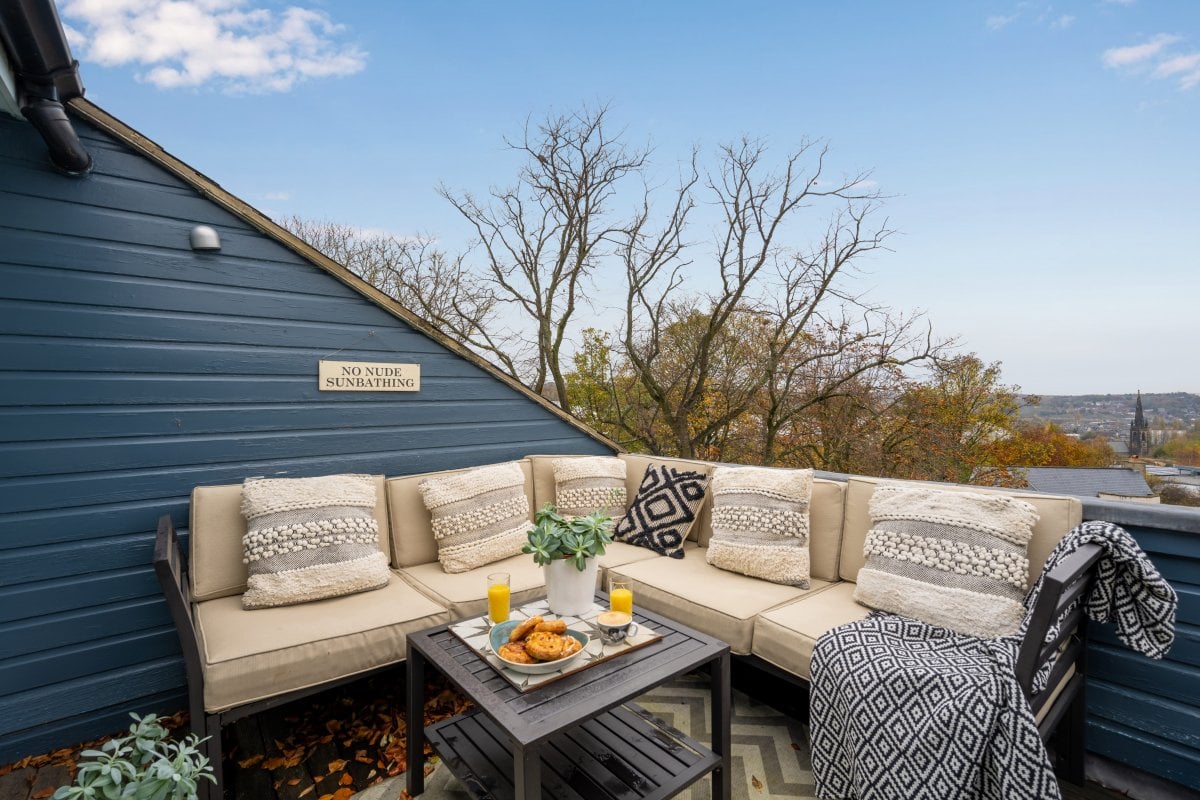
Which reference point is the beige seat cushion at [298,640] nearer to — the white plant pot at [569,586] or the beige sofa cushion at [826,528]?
the white plant pot at [569,586]

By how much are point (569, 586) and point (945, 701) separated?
110 cm


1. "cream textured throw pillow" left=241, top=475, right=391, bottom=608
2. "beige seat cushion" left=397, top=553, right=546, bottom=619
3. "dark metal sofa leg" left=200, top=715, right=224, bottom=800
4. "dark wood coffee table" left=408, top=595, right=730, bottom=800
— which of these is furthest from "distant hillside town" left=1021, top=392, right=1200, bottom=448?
"dark metal sofa leg" left=200, top=715, right=224, bottom=800

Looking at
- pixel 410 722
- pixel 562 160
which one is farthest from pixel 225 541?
pixel 562 160

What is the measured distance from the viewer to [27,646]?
1979 mm

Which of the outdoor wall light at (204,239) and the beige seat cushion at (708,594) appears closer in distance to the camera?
the beige seat cushion at (708,594)

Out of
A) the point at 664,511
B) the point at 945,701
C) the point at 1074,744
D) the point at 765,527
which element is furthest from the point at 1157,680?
the point at 664,511

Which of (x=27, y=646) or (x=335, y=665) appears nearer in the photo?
(x=335, y=665)

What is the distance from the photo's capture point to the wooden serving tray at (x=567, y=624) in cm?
143

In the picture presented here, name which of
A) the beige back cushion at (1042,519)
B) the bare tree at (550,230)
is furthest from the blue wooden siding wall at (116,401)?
the bare tree at (550,230)

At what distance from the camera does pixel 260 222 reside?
97.1 inches

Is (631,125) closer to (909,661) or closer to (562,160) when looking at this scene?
(562,160)

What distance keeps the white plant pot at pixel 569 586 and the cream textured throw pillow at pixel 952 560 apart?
3.57ft

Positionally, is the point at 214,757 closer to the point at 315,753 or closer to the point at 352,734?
the point at 315,753

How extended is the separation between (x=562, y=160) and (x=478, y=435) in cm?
438
